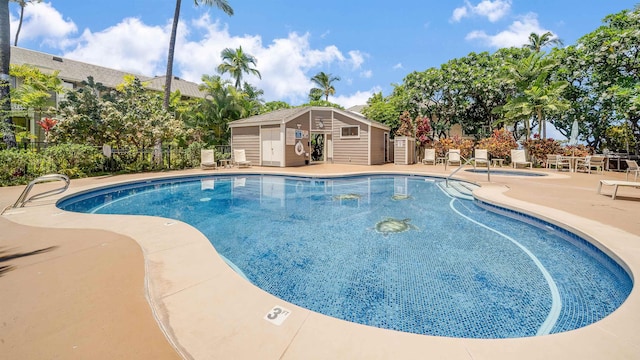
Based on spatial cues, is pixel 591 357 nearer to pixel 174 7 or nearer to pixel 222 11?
pixel 174 7

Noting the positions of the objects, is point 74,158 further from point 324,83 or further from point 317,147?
point 324,83

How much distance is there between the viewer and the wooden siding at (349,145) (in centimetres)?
1797

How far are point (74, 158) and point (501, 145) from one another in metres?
21.5

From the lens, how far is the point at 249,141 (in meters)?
17.5

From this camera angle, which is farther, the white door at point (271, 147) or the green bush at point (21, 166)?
the white door at point (271, 147)

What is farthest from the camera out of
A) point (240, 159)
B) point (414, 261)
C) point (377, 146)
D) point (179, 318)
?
point (377, 146)

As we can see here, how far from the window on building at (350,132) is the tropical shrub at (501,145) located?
8.04 m

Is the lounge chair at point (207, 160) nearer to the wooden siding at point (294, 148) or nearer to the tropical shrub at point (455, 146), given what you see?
the wooden siding at point (294, 148)

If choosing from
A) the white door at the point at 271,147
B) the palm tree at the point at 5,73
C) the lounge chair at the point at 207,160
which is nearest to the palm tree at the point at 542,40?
the white door at the point at 271,147

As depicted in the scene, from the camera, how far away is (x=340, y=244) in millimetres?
4738

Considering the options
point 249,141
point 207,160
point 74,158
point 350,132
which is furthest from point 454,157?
point 74,158

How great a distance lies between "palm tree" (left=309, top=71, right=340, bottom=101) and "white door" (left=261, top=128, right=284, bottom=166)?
946 inches

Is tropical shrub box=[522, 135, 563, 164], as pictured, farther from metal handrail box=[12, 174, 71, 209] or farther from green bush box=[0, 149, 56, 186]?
green bush box=[0, 149, 56, 186]

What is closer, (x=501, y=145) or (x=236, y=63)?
(x=501, y=145)
